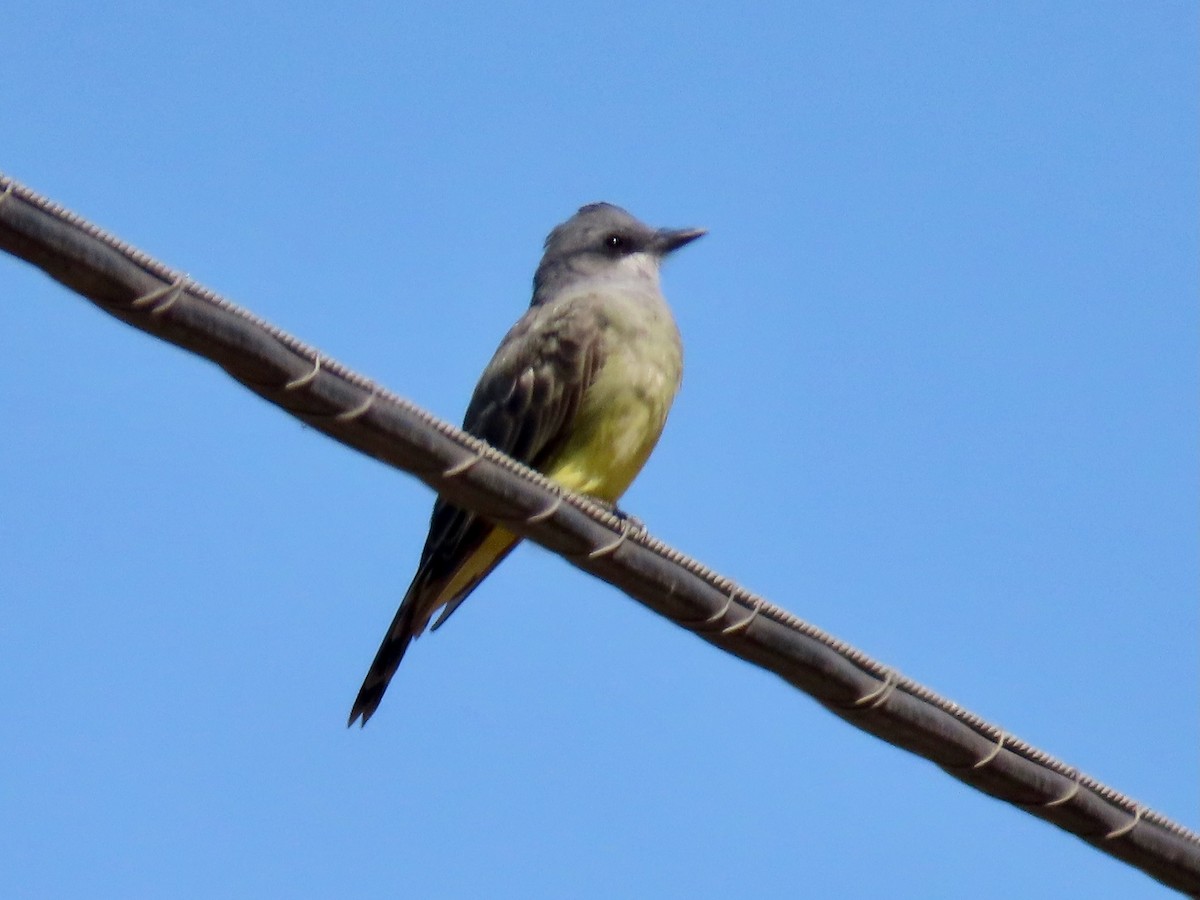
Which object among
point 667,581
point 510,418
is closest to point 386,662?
point 510,418

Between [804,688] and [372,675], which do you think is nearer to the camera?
[804,688]

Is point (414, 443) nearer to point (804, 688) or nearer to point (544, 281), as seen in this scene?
point (804, 688)

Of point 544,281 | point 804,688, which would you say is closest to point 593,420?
point 544,281

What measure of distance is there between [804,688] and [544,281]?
431 centimetres

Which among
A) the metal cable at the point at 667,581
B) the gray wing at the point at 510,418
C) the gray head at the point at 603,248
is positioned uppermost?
the gray head at the point at 603,248

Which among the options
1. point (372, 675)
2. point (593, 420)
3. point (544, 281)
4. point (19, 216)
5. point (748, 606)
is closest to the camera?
point (19, 216)

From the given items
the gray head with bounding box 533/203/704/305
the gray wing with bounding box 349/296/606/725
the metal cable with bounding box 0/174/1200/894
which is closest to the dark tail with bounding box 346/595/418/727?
the gray wing with bounding box 349/296/606/725

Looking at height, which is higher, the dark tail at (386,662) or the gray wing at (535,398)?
the gray wing at (535,398)

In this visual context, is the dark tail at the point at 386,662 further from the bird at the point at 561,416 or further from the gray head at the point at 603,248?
the gray head at the point at 603,248

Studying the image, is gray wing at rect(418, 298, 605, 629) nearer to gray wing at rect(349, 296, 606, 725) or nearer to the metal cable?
gray wing at rect(349, 296, 606, 725)

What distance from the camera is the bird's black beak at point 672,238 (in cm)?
812

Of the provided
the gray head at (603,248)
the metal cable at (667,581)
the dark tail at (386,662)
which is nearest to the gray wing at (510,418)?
the dark tail at (386,662)

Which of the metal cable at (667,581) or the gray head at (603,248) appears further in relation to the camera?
the gray head at (603,248)

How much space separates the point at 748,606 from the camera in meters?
3.96
